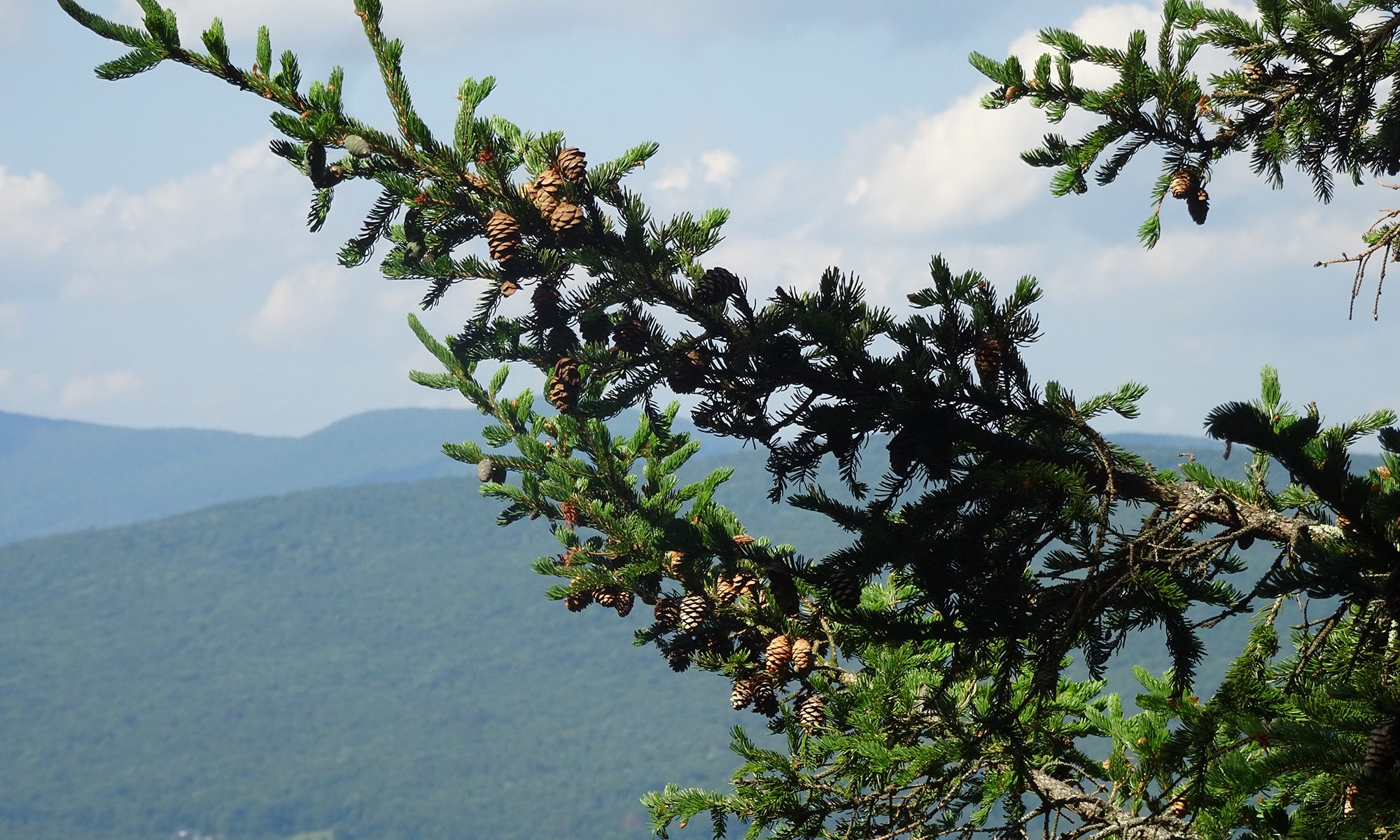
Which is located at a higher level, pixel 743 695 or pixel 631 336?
pixel 631 336

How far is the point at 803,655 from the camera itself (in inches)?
240

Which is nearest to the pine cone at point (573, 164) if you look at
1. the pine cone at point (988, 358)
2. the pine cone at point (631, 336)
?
the pine cone at point (631, 336)

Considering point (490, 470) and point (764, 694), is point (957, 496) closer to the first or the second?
point (764, 694)

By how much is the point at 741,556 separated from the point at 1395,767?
7.76 ft

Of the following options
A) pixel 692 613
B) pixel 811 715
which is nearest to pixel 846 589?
pixel 811 715

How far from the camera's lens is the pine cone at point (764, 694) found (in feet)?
19.8

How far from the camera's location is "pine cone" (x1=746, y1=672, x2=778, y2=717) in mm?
6039

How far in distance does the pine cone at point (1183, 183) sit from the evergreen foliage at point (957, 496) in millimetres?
13

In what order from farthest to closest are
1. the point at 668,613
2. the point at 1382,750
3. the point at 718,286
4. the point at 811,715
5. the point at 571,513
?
the point at 571,513 < the point at 668,613 < the point at 811,715 < the point at 718,286 < the point at 1382,750

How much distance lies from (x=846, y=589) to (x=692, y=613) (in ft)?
7.31

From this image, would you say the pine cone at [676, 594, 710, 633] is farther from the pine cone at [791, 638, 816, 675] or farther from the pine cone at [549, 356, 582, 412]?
the pine cone at [549, 356, 582, 412]

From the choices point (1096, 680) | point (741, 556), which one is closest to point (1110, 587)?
point (741, 556)

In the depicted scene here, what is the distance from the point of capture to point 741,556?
16.6 feet

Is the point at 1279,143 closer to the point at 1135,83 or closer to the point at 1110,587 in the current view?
the point at 1135,83
